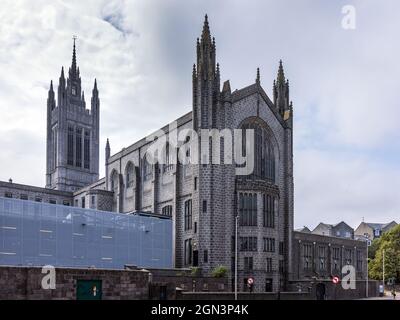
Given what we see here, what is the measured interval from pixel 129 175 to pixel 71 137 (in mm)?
59289

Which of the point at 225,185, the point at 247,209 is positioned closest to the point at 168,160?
the point at 225,185

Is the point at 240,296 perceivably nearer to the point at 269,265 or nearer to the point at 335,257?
the point at 269,265

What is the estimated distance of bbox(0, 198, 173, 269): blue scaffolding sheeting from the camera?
56.7 meters

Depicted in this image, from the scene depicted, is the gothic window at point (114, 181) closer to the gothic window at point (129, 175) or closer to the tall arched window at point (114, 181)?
the tall arched window at point (114, 181)

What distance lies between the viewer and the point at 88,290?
34125mm

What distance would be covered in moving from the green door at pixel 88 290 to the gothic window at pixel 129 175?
5544 centimetres

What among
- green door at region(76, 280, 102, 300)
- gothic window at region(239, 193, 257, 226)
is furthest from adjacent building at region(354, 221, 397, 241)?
green door at region(76, 280, 102, 300)

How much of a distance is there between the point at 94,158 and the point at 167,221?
81813 millimetres

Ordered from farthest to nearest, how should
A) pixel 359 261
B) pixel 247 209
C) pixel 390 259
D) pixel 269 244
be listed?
pixel 359 261 → pixel 390 259 → pixel 269 244 → pixel 247 209

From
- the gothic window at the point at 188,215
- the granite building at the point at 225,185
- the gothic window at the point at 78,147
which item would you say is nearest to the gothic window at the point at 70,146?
the gothic window at the point at 78,147

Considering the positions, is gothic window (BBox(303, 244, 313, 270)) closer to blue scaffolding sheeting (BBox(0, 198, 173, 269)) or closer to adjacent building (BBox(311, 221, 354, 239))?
blue scaffolding sheeting (BBox(0, 198, 173, 269))

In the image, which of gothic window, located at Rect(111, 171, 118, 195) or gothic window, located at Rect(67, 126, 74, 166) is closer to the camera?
gothic window, located at Rect(111, 171, 118, 195)
